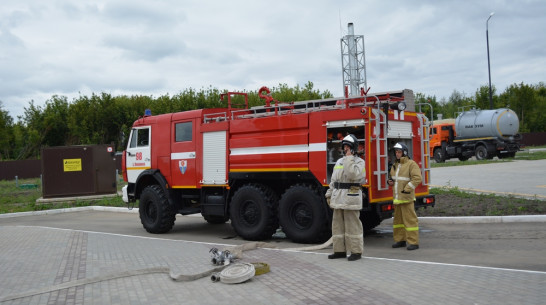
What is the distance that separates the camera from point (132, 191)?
12.8 metres

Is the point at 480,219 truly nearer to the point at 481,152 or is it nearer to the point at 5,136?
the point at 481,152

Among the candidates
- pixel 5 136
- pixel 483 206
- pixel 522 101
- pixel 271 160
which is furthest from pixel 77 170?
pixel 522 101

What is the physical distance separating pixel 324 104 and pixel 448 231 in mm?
3583

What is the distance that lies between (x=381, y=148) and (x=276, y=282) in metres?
3.55

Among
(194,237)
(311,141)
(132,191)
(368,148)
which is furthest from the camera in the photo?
(132,191)

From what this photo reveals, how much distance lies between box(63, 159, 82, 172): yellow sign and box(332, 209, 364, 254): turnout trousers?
54.7 feet

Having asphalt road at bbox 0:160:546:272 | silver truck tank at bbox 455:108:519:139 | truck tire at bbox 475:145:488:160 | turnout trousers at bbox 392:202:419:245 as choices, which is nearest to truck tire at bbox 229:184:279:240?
asphalt road at bbox 0:160:546:272

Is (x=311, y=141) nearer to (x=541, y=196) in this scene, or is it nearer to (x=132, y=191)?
(x=132, y=191)

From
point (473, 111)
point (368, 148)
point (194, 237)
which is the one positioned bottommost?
point (194, 237)

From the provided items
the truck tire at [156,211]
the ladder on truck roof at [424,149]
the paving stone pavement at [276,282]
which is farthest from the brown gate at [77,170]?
the ladder on truck roof at [424,149]

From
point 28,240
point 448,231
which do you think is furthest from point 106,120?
point 448,231

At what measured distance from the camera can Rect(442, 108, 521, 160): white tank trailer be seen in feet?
102

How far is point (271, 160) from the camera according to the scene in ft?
Answer: 32.2

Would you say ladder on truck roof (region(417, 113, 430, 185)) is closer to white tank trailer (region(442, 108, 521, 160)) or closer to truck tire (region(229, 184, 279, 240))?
truck tire (region(229, 184, 279, 240))
